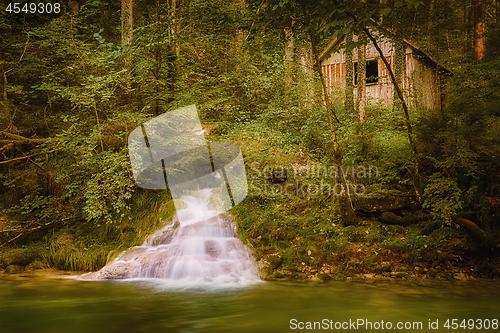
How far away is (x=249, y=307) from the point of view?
5312 mm

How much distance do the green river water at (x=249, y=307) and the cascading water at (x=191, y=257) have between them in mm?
613

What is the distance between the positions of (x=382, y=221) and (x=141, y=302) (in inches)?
211

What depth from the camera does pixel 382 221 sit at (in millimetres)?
7547

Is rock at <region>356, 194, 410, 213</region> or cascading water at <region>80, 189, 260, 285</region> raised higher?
rock at <region>356, 194, 410, 213</region>

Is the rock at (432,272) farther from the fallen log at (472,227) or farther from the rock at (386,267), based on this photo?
the fallen log at (472,227)

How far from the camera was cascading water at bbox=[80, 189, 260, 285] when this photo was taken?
23.6ft

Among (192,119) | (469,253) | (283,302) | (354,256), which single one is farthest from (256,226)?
(469,253)

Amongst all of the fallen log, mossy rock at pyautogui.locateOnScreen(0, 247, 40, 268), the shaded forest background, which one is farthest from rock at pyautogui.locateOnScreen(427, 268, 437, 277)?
mossy rock at pyautogui.locateOnScreen(0, 247, 40, 268)

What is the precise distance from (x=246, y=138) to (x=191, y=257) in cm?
417

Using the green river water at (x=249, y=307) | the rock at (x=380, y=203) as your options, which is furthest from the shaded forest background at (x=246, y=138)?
the green river water at (x=249, y=307)

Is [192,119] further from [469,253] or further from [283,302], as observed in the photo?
[469,253]

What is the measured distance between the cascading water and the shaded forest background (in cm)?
42

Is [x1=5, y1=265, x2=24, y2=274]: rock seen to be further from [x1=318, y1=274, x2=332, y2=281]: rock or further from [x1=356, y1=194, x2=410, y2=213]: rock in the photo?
[x1=356, y1=194, x2=410, y2=213]: rock

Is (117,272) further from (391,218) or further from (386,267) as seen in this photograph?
(391,218)
